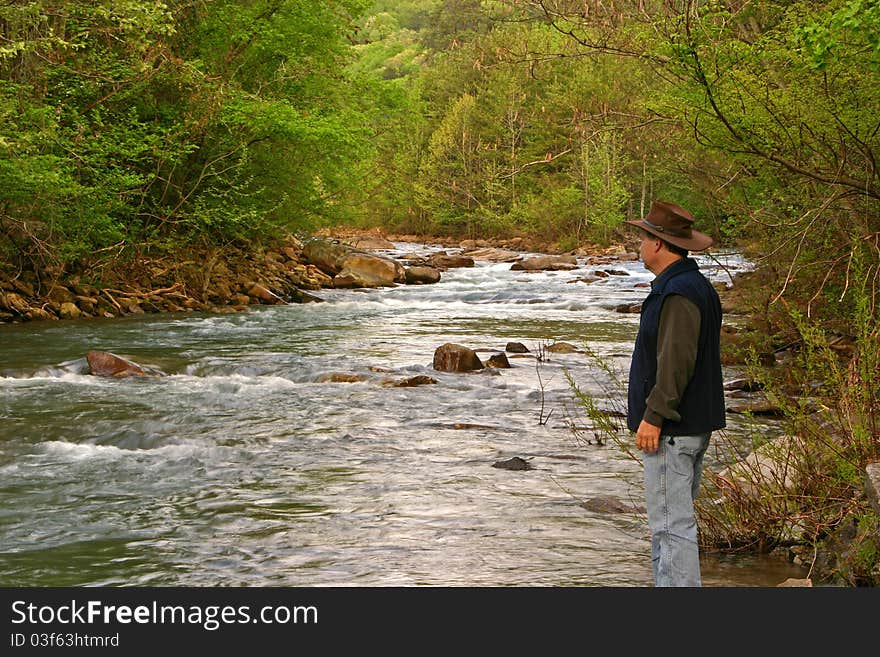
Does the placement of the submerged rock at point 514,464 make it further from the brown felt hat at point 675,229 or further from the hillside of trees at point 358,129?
the brown felt hat at point 675,229

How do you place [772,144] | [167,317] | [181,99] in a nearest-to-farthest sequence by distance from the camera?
[772,144] < [167,317] < [181,99]

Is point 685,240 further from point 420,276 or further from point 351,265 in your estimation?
point 420,276

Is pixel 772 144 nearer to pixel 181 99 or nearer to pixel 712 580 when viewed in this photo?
pixel 712 580

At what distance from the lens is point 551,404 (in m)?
13.4

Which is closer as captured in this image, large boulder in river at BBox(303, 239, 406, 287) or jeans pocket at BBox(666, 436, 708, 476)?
jeans pocket at BBox(666, 436, 708, 476)

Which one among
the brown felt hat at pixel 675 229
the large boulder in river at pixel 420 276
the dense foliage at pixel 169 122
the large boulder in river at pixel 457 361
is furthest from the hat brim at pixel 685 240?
the large boulder in river at pixel 420 276

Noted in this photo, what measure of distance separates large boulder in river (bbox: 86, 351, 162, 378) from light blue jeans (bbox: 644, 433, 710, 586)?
1119 centimetres

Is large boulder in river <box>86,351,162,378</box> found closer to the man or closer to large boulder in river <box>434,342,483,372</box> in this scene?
large boulder in river <box>434,342,483,372</box>

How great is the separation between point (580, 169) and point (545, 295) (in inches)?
1154

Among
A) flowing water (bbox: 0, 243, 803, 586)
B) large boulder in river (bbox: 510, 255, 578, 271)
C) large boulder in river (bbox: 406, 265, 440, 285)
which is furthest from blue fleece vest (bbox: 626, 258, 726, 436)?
large boulder in river (bbox: 510, 255, 578, 271)

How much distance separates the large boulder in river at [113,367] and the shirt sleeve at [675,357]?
11372 millimetres

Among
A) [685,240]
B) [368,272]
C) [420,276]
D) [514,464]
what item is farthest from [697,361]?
[420,276]

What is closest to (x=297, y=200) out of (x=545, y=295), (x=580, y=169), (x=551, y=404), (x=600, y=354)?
(x=545, y=295)

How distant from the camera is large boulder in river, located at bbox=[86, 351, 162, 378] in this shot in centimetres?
1530
